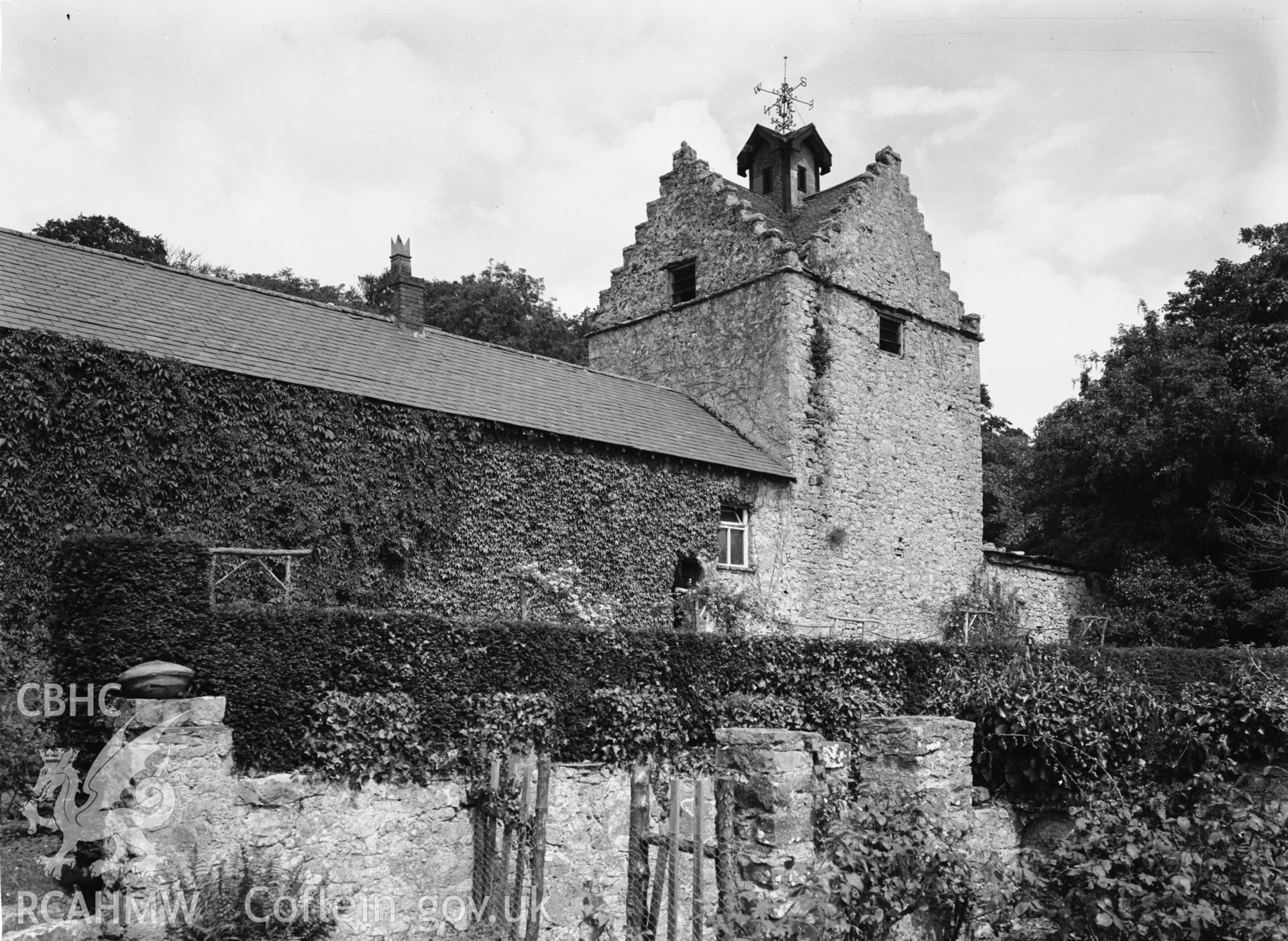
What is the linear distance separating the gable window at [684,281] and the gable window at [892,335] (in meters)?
4.07

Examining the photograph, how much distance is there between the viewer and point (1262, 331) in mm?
23812

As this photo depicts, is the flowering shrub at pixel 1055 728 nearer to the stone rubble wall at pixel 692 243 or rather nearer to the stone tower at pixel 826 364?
the stone tower at pixel 826 364

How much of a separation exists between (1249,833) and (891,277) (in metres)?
17.9

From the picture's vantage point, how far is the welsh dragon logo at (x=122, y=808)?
7.95 metres

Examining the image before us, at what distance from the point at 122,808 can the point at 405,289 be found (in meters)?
12.6

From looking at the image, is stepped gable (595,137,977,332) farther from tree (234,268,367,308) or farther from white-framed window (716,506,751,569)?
tree (234,268,367,308)

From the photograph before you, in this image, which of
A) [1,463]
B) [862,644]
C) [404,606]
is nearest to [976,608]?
[862,644]

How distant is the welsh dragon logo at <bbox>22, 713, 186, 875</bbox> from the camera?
313 inches

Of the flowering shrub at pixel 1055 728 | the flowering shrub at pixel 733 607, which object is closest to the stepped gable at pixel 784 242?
the flowering shrub at pixel 733 607

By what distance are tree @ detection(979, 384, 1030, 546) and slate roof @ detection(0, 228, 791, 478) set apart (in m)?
14.0

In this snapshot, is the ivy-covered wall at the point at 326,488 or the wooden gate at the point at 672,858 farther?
the ivy-covered wall at the point at 326,488

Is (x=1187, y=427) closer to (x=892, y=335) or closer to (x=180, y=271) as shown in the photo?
(x=892, y=335)

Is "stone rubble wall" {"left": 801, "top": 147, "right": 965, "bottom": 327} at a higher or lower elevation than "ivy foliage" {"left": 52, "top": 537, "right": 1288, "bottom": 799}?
higher

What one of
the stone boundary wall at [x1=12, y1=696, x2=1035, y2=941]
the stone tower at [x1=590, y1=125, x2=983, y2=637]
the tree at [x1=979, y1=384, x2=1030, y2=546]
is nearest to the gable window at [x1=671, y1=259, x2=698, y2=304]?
the stone tower at [x1=590, y1=125, x2=983, y2=637]
